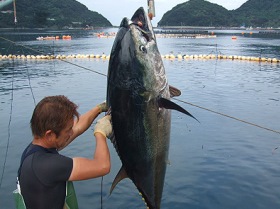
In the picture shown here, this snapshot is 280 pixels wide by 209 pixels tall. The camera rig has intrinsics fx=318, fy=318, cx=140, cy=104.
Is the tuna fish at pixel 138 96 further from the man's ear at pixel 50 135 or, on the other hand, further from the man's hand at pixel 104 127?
the man's ear at pixel 50 135

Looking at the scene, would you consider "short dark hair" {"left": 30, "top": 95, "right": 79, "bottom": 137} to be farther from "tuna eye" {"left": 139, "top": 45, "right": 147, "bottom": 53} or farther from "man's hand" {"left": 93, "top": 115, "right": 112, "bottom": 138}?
"tuna eye" {"left": 139, "top": 45, "right": 147, "bottom": 53}

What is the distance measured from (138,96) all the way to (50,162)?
3.76 ft

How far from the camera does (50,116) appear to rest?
10.1 ft

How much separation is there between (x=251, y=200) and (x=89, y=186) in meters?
5.05

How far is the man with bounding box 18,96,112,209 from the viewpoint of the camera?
122 inches

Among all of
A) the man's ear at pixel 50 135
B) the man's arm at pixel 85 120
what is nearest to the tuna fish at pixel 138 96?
the man's arm at pixel 85 120

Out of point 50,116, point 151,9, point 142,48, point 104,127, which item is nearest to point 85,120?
point 104,127

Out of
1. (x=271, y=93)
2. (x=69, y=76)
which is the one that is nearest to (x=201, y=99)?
(x=271, y=93)

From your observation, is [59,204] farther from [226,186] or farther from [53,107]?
[226,186]

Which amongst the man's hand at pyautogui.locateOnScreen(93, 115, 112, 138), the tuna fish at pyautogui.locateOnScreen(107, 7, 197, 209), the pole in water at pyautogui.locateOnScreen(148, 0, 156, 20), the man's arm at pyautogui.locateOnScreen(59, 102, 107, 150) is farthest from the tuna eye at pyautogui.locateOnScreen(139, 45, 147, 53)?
the man's arm at pyautogui.locateOnScreen(59, 102, 107, 150)

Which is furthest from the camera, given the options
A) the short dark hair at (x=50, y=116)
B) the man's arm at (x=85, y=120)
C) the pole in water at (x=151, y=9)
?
the man's arm at (x=85, y=120)

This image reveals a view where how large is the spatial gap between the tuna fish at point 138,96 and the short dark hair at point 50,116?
1.99ft

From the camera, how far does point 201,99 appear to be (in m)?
22.3

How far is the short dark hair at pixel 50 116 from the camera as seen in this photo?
3081 mm
